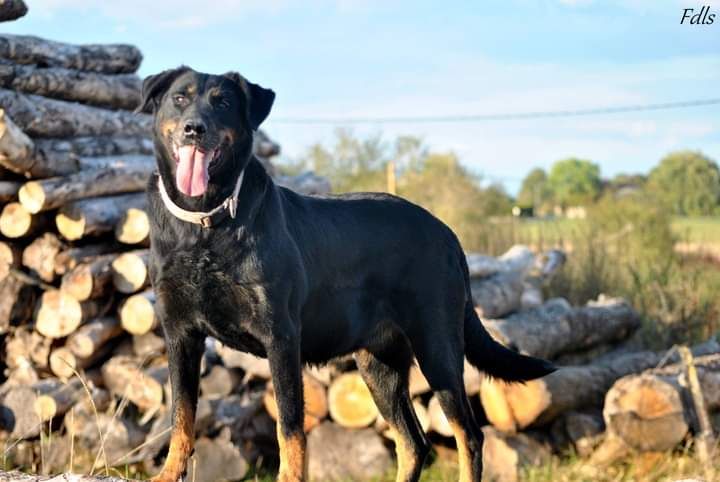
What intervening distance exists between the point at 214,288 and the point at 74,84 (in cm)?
623

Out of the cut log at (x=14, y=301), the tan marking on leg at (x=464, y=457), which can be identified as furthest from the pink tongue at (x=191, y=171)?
the cut log at (x=14, y=301)

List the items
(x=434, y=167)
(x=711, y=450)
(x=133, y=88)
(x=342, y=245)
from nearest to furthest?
1. (x=342, y=245)
2. (x=711, y=450)
3. (x=133, y=88)
4. (x=434, y=167)

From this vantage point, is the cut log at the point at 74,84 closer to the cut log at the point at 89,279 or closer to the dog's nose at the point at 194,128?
the cut log at the point at 89,279

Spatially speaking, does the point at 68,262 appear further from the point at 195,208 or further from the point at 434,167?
the point at 434,167

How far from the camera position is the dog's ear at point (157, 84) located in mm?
3893

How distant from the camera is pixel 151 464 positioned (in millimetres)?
7305

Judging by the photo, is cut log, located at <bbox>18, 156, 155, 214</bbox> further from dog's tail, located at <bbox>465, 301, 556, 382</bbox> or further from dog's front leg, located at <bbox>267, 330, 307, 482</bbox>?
dog's front leg, located at <bbox>267, 330, 307, 482</bbox>

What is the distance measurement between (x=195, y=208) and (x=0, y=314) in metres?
4.99

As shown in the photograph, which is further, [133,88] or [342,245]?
[133,88]

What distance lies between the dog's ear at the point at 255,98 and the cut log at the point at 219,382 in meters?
4.24

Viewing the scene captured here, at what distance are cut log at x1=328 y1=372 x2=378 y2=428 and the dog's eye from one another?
4.01 meters

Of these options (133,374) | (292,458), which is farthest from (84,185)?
(292,458)

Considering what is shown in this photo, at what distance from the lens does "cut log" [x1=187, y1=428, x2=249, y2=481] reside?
23.8 feet

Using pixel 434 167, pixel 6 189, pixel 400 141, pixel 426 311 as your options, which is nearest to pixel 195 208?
pixel 426 311
